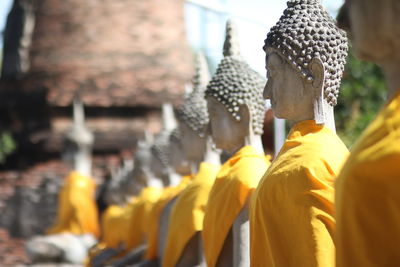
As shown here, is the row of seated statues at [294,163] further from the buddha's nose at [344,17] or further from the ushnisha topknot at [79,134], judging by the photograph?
the ushnisha topknot at [79,134]

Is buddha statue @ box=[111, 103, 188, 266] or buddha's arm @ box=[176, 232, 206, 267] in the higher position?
buddha's arm @ box=[176, 232, 206, 267]

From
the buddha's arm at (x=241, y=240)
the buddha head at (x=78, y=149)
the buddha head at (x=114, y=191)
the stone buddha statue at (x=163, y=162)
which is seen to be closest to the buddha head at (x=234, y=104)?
the buddha's arm at (x=241, y=240)

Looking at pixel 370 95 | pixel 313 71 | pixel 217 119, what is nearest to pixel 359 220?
pixel 313 71

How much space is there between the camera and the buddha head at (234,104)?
4.77 metres

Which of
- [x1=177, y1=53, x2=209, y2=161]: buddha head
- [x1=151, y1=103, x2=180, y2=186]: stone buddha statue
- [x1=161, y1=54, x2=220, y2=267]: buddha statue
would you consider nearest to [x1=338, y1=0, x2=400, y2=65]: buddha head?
[x1=161, y1=54, x2=220, y2=267]: buddha statue

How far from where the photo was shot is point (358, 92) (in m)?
15.0

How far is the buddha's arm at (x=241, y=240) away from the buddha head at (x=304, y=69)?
78 cm

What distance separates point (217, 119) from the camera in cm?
488

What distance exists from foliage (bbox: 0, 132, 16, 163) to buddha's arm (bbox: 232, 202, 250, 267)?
13886 mm

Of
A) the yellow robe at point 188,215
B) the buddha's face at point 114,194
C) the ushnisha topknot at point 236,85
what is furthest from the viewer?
the buddha's face at point 114,194

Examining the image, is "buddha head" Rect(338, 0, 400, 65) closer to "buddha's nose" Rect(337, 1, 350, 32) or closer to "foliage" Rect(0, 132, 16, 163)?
"buddha's nose" Rect(337, 1, 350, 32)

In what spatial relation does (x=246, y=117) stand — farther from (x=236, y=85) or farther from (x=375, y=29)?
(x=375, y=29)

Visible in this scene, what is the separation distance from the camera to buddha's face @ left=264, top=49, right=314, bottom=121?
3543 mm

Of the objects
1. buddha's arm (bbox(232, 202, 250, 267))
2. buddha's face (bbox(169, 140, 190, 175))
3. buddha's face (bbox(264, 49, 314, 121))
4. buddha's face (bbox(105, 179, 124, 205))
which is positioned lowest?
buddha's face (bbox(105, 179, 124, 205))
